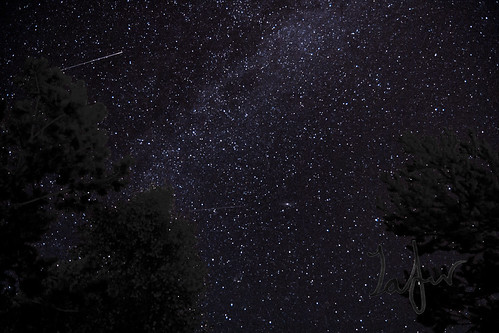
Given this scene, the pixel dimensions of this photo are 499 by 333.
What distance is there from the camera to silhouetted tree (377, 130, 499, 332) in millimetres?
8156

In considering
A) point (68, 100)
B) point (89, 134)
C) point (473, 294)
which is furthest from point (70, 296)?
point (473, 294)

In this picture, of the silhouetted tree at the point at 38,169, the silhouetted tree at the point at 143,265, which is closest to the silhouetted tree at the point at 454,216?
the silhouetted tree at the point at 143,265

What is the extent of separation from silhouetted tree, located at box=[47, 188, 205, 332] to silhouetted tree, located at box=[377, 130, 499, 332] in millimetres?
5007

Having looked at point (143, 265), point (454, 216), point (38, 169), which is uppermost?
point (38, 169)

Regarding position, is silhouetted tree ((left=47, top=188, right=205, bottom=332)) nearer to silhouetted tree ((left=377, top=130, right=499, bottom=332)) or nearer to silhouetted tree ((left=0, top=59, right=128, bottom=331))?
silhouetted tree ((left=0, top=59, right=128, bottom=331))

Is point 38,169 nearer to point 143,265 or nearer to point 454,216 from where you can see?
point 143,265

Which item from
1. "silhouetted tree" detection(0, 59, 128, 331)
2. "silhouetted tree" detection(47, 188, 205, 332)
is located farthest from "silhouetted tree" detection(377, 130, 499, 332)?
"silhouetted tree" detection(0, 59, 128, 331)

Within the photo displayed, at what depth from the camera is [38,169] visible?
719 centimetres

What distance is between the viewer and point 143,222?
430 inches

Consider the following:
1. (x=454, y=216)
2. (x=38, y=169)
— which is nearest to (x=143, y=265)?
(x=38, y=169)

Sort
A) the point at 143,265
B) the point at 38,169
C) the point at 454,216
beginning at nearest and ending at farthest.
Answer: the point at 38,169 → the point at 454,216 → the point at 143,265

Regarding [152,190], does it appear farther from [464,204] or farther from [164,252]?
[464,204]

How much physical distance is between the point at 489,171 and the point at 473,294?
7.83ft

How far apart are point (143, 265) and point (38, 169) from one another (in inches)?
168
